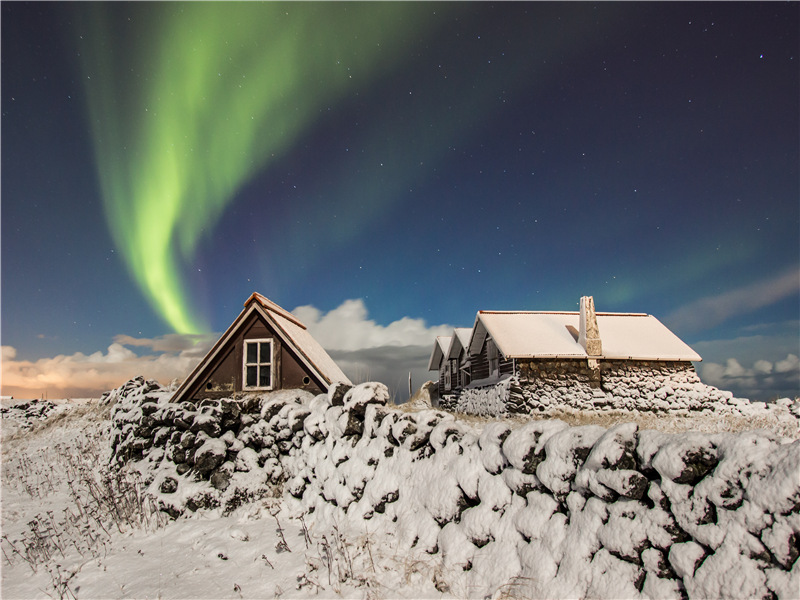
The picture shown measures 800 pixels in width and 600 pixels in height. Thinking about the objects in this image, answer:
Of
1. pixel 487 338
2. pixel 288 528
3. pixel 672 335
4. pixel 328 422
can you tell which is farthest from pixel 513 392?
pixel 288 528

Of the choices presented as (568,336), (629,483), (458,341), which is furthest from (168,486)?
(458,341)

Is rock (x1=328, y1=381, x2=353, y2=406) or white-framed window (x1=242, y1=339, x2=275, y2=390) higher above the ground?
white-framed window (x1=242, y1=339, x2=275, y2=390)

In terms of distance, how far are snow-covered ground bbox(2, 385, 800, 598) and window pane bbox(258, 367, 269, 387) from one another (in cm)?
292

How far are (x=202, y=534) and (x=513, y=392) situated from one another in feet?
44.8

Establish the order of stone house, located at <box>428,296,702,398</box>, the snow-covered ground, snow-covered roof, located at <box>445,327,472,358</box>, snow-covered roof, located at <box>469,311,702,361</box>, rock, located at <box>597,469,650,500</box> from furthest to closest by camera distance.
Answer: snow-covered roof, located at <box>445,327,472,358</box> < snow-covered roof, located at <box>469,311,702,361</box> < stone house, located at <box>428,296,702,398</box> < rock, located at <box>597,469,650,500</box> < the snow-covered ground

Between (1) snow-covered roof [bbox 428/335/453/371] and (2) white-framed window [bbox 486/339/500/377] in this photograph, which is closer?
(2) white-framed window [bbox 486/339/500/377]

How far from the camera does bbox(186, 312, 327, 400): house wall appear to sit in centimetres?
1207

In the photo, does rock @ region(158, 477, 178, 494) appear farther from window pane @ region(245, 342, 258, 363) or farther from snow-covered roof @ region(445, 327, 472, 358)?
snow-covered roof @ region(445, 327, 472, 358)

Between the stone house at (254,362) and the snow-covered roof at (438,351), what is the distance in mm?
19105

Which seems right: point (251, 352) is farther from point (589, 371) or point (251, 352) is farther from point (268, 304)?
point (589, 371)

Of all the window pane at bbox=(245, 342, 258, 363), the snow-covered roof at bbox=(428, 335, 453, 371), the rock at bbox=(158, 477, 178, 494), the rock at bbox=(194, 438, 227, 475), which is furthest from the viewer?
the snow-covered roof at bbox=(428, 335, 453, 371)

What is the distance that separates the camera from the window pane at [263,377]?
40.3 feet

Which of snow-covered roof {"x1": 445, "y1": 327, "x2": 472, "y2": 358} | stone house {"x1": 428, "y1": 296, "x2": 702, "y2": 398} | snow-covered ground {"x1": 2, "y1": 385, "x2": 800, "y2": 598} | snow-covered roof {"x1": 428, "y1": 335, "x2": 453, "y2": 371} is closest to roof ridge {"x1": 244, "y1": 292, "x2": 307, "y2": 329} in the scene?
snow-covered ground {"x1": 2, "y1": 385, "x2": 800, "y2": 598}

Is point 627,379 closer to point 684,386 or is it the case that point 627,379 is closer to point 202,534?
point 684,386
